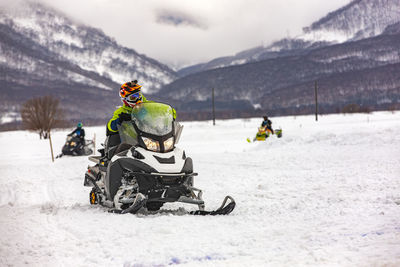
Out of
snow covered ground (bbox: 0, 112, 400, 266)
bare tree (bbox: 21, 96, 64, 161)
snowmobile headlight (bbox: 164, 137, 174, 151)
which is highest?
bare tree (bbox: 21, 96, 64, 161)

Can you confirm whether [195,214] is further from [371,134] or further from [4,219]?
[371,134]

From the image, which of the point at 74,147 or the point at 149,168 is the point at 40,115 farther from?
the point at 149,168

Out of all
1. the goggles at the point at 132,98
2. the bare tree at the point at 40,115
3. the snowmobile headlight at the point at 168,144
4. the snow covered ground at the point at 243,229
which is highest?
the bare tree at the point at 40,115

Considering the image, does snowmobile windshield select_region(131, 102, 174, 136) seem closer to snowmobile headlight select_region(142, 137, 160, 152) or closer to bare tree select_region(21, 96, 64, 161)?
snowmobile headlight select_region(142, 137, 160, 152)

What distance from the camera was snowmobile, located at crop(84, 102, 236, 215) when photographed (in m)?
4.70

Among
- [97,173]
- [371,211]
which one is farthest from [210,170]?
[371,211]

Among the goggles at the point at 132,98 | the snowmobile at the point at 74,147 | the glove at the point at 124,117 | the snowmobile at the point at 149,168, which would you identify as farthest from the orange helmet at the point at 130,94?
the snowmobile at the point at 74,147

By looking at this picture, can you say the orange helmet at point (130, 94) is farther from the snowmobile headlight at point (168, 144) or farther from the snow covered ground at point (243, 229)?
the snow covered ground at point (243, 229)

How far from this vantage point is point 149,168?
15.3ft

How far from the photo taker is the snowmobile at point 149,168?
4.70 meters

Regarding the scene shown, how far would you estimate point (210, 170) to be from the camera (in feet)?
36.4

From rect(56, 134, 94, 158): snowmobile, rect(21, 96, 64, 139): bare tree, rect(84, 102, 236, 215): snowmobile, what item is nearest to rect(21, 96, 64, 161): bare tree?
rect(21, 96, 64, 139): bare tree

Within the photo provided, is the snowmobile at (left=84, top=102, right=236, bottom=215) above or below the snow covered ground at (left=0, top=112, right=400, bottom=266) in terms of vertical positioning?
above

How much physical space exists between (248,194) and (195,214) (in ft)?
7.57
